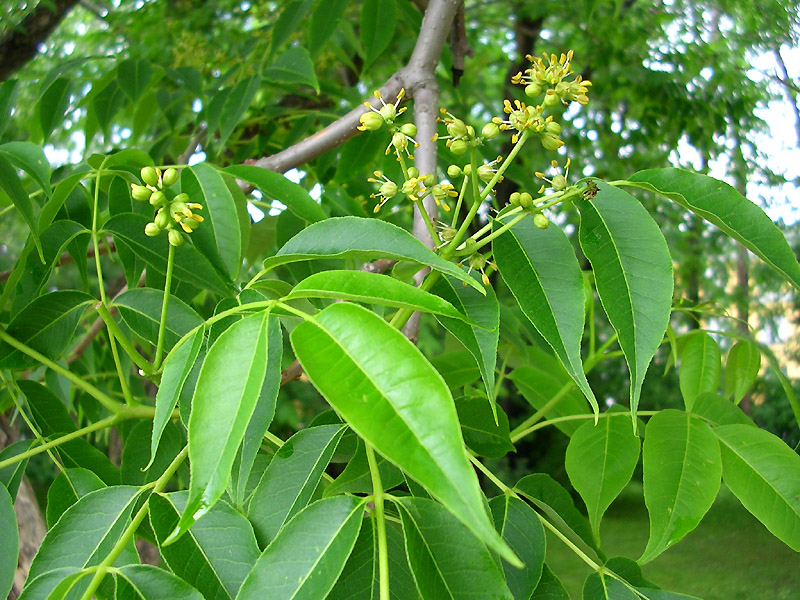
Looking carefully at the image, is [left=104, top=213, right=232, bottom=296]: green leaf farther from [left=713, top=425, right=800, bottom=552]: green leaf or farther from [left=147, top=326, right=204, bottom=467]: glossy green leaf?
[left=713, top=425, right=800, bottom=552]: green leaf

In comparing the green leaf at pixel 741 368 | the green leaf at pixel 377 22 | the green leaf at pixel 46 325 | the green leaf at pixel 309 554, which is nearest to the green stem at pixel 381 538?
the green leaf at pixel 309 554

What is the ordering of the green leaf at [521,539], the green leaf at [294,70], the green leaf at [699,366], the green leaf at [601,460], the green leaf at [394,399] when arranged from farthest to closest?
the green leaf at [294,70], the green leaf at [699,366], the green leaf at [601,460], the green leaf at [521,539], the green leaf at [394,399]

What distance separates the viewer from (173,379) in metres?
0.44

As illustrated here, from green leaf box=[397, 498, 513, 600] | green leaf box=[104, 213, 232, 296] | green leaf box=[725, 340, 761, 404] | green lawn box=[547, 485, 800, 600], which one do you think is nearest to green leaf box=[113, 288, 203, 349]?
green leaf box=[104, 213, 232, 296]

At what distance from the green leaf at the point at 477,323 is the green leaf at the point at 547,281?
3cm

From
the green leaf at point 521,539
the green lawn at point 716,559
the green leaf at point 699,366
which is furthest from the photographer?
the green lawn at point 716,559

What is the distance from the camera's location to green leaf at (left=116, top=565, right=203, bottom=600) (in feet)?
1.48

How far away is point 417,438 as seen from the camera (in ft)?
1.01

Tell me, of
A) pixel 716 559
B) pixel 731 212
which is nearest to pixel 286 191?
pixel 731 212

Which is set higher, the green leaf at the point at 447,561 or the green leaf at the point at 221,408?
the green leaf at the point at 221,408

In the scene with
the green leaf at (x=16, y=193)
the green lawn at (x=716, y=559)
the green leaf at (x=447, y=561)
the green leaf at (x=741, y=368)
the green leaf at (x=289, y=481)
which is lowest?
the green lawn at (x=716, y=559)

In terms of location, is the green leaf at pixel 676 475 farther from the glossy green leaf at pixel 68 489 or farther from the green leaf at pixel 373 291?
the glossy green leaf at pixel 68 489

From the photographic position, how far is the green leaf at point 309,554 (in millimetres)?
411

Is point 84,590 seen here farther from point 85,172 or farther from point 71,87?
point 71,87
